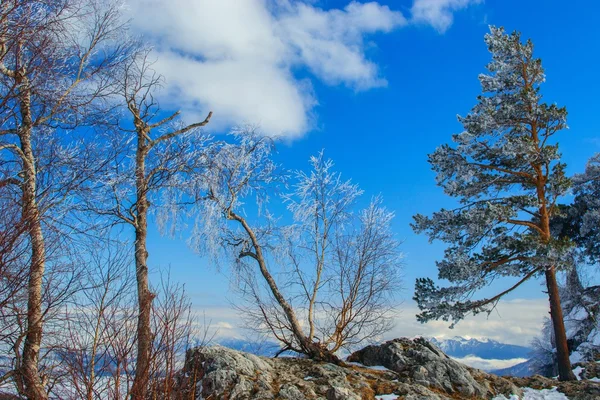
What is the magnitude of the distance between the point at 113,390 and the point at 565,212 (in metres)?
16.1

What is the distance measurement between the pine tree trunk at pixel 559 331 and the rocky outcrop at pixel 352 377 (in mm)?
3971

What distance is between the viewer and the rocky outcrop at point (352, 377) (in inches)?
328

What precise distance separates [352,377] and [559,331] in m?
8.21

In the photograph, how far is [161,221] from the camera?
1007 cm

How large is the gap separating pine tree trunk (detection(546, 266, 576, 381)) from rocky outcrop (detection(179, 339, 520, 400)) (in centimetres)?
397

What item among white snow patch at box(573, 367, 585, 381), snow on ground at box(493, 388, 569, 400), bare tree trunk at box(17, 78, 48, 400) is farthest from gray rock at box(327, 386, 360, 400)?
white snow patch at box(573, 367, 585, 381)

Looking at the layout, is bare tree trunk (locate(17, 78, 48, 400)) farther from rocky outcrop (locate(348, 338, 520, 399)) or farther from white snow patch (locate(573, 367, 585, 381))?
white snow patch (locate(573, 367, 585, 381))

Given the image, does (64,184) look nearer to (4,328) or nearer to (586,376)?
(4,328)

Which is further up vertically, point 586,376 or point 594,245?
point 594,245

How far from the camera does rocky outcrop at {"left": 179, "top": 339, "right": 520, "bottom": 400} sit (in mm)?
8344

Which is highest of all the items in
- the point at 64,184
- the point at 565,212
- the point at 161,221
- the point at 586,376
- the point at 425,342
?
the point at 565,212

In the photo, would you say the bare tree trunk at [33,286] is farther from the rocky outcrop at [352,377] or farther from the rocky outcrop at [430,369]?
the rocky outcrop at [430,369]

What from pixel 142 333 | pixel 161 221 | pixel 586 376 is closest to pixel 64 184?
pixel 142 333

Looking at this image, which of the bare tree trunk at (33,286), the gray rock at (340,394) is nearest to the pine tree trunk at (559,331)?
the gray rock at (340,394)
